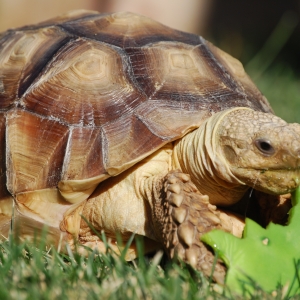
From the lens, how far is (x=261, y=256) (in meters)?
2.09

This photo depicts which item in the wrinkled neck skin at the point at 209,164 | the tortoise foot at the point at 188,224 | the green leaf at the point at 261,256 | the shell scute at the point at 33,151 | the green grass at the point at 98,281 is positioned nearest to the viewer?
the green grass at the point at 98,281

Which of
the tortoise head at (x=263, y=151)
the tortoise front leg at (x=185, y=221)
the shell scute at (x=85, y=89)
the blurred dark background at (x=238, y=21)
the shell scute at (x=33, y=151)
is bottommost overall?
the blurred dark background at (x=238, y=21)

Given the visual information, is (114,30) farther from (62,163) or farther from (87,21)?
(62,163)

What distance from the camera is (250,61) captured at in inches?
249

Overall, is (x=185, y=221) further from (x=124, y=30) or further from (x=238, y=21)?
(x=238, y=21)

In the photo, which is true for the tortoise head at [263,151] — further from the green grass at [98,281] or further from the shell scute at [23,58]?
the shell scute at [23,58]

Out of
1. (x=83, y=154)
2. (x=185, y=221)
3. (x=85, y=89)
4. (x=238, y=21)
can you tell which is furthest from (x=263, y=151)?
(x=238, y=21)

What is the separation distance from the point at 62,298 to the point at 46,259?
623 millimetres

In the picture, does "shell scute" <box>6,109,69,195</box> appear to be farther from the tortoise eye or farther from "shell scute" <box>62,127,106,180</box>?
the tortoise eye

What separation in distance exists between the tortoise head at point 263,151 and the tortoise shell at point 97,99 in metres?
0.27

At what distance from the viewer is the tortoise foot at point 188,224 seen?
2.13 metres

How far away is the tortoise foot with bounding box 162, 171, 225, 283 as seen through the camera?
2.13 meters

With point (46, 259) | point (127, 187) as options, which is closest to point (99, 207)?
point (127, 187)

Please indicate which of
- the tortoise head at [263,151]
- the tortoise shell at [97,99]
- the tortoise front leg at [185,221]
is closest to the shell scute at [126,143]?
the tortoise shell at [97,99]
